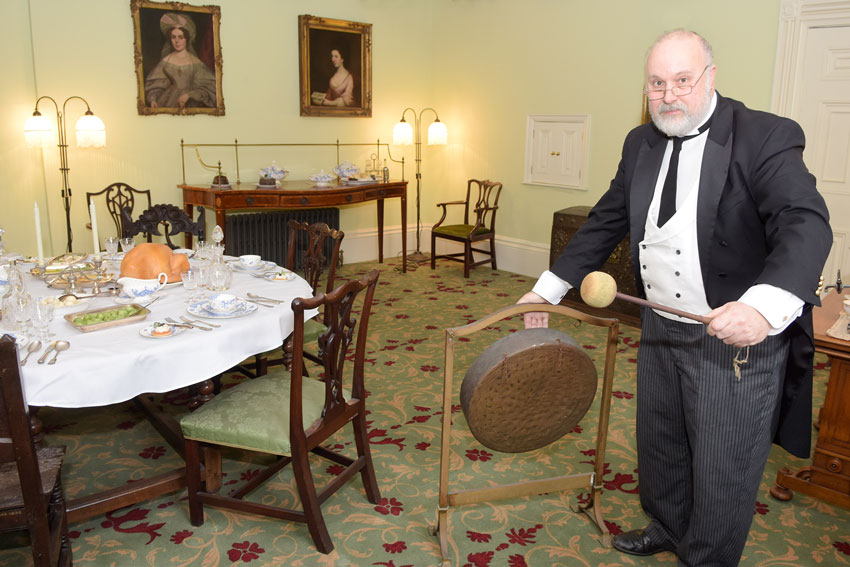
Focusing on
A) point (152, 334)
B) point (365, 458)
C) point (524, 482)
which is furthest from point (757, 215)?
point (152, 334)

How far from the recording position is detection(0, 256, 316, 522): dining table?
240cm

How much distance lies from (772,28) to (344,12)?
13.9 ft

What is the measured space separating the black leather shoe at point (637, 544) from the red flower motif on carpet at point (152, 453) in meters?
2.22

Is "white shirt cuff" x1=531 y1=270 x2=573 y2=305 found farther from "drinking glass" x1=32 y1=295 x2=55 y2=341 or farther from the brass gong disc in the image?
"drinking glass" x1=32 y1=295 x2=55 y2=341

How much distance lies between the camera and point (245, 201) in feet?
20.8

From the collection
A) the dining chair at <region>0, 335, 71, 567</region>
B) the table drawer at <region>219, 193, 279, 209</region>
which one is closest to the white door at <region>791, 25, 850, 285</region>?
the table drawer at <region>219, 193, 279, 209</region>

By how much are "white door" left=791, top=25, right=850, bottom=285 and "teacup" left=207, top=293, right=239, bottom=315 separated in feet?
14.4

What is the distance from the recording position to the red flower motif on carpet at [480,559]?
269 centimetres

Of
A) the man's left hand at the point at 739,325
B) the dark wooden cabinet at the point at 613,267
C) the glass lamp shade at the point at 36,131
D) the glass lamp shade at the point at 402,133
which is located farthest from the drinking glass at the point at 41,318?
the glass lamp shade at the point at 402,133

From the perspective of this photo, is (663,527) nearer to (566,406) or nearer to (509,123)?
(566,406)

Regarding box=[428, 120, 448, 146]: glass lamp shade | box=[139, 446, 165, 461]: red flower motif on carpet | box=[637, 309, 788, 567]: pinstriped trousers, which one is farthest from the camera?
box=[428, 120, 448, 146]: glass lamp shade

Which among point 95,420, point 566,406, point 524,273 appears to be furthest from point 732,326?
point 524,273

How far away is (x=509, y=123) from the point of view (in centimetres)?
748

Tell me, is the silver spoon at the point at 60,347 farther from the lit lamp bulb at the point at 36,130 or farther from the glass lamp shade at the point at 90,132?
the glass lamp shade at the point at 90,132
